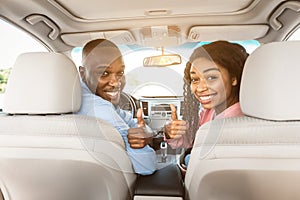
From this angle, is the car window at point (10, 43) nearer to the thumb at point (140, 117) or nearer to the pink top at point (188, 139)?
the thumb at point (140, 117)

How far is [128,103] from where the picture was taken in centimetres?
149

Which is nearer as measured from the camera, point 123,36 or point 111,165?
point 111,165

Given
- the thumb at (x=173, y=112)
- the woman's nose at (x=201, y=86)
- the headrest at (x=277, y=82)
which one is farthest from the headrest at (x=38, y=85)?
the headrest at (x=277, y=82)

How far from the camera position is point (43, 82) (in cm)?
117

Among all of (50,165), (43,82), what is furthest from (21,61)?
(50,165)

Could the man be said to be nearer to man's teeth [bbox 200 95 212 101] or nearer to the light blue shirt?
the light blue shirt

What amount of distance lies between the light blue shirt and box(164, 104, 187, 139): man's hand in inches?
4.1

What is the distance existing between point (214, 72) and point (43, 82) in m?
0.68

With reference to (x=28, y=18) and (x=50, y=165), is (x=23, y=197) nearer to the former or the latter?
(x=50, y=165)

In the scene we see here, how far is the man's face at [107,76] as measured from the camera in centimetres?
143

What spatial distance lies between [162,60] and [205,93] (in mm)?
253

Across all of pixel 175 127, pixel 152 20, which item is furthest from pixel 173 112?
pixel 152 20

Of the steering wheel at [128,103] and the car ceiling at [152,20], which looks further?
the car ceiling at [152,20]

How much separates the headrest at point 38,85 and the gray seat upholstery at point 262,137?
0.51 m
